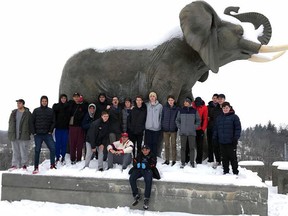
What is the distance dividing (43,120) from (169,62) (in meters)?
2.95

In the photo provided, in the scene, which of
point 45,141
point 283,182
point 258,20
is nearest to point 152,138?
point 45,141

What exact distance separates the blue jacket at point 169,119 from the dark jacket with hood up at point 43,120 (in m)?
2.33

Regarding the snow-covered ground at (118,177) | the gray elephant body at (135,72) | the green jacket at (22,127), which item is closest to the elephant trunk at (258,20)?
the gray elephant body at (135,72)

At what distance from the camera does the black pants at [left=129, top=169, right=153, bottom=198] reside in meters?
5.88

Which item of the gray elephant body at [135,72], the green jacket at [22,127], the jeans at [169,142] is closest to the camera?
the jeans at [169,142]

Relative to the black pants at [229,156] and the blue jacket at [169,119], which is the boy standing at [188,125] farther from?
the black pants at [229,156]

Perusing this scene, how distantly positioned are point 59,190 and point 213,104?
3692 mm

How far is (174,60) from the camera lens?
7219mm

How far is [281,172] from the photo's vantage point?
11.4 metres

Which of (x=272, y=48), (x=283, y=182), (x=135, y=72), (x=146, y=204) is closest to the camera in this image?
(x=146, y=204)

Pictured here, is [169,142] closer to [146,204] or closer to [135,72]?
[146,204]

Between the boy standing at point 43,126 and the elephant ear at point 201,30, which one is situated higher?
the elephant ear at point 201,30

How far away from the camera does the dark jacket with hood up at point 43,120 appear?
688 cm

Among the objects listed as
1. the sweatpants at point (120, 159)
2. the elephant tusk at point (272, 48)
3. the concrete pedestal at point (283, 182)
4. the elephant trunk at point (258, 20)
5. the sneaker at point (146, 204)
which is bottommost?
the concrete pedestal at point (283, 182)
